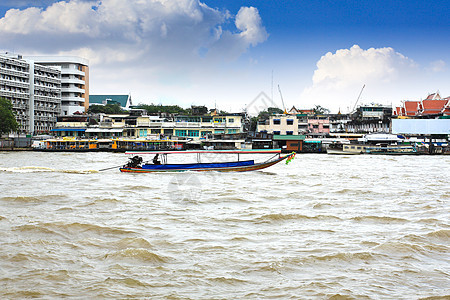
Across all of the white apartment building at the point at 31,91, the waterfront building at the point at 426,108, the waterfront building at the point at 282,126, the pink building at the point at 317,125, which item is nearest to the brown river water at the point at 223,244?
the waterfront building at the point at 282,126

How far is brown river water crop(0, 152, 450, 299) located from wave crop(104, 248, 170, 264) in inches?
0.8

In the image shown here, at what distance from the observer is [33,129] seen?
58688 millimetres

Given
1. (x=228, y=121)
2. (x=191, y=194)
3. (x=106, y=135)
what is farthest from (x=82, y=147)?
(x=191, y=194)

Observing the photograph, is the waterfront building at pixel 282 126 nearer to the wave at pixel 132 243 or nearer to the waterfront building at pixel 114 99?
the waterfront building at pixel 114 99

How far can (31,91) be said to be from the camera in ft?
192

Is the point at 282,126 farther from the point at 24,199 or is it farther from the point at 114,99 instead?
the point at 24,199

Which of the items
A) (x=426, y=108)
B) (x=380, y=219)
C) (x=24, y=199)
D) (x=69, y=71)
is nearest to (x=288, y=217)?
(x=380, y=219)

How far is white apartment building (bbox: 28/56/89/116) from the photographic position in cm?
6462

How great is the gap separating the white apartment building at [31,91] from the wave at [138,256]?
5195 cm

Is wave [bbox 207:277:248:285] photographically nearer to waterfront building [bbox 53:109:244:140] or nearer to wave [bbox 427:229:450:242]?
wave [bbox 427:229:450:242]

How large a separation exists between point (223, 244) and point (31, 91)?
57.6m

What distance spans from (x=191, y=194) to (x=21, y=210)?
536cm

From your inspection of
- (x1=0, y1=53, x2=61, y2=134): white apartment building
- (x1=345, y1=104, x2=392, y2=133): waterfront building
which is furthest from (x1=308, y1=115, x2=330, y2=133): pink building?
(x1=0, y1=53, x2=61, y2=134): white apartment building

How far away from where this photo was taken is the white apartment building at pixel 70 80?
64625 millimetres
